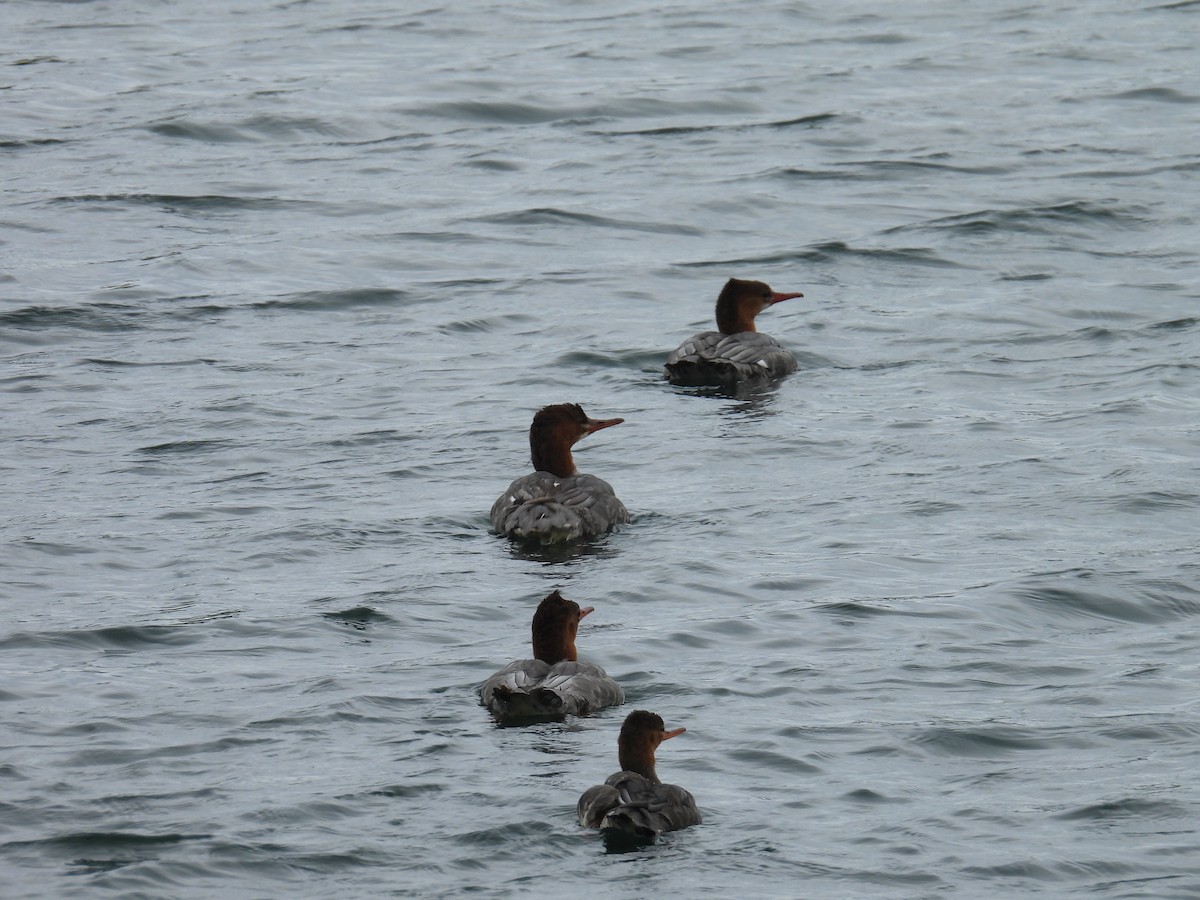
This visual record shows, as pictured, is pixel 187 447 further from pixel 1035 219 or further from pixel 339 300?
pixel 1035 219

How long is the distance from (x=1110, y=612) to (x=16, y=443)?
7.76 metres

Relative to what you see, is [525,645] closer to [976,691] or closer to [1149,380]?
[976,691]

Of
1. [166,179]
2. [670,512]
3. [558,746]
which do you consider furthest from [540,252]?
[558,746]

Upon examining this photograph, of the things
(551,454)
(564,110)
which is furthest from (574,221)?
(551,454)

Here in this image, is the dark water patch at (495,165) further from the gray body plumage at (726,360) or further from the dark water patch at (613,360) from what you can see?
the gray body plumage at (726,360)

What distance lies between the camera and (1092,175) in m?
23.3

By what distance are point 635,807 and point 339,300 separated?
1165 cm

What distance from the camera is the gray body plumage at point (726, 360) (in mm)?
16875

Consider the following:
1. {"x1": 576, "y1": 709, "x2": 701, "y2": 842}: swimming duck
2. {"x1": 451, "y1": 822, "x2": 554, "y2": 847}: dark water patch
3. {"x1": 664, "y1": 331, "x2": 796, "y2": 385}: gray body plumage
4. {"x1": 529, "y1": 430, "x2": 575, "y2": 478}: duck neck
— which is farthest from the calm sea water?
{"x1": 529, "y1": 430, "x2": 575, "y2": 478}: duck neck

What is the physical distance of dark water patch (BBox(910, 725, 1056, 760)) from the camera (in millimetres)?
9867

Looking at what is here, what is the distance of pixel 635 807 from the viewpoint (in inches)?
338

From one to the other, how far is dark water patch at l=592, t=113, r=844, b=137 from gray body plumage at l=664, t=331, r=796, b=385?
937 cm

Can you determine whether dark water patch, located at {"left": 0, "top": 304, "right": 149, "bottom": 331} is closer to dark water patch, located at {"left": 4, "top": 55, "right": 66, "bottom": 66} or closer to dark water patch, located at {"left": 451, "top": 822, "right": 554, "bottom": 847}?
dark water patch, located at {"left": 451, "top": 822, "right": 554, "bottom": 847}

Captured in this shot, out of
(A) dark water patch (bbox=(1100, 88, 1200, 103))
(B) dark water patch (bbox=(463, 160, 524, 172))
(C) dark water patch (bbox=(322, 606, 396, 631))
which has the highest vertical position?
(A) dark water patch (bbox=(1100, 88, 1200, 103))
